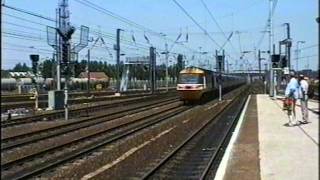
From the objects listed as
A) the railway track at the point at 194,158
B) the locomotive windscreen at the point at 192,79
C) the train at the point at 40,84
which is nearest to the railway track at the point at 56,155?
the railway track at the point at 194,158

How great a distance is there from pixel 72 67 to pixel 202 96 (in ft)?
63.3

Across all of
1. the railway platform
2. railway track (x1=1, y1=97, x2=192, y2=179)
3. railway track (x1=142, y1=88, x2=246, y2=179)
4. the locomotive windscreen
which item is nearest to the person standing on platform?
the railway platform

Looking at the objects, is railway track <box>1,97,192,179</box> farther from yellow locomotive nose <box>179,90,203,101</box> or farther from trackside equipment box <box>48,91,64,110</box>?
yellow locomotive nose <box>179,90,203,101</box>

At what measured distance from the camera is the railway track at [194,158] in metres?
12.9

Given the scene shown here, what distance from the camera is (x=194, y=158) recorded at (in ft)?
52.3

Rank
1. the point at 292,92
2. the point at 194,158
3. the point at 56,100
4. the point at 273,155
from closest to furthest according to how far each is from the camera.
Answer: the point at 273,155
the point at 194,158
the point at 292,92
the point at 56,100

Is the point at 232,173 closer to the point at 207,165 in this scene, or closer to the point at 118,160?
the point at 207,165

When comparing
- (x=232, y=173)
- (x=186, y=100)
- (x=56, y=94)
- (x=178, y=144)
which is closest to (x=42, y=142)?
(x=178, y=144)

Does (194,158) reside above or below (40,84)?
below

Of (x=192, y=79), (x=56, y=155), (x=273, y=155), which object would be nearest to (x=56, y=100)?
(x=192, y=79)

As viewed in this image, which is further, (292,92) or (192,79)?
(192,79)

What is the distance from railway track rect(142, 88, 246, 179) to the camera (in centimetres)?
1292

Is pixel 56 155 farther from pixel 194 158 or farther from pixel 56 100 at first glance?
pixel 56 100

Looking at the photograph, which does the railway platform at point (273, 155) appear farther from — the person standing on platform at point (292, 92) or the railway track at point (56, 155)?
the railway track at point (56, 155)
